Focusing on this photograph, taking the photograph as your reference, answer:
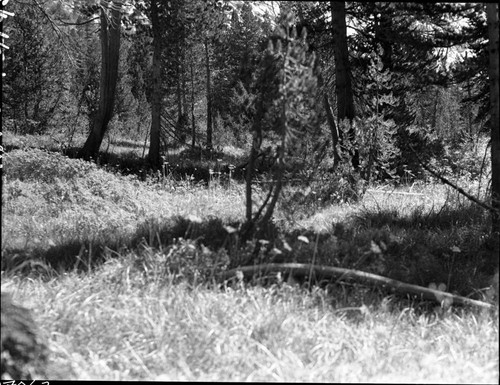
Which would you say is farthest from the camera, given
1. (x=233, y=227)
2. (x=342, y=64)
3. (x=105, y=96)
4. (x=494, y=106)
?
(x=105, y=96)

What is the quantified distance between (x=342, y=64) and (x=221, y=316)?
428 inches

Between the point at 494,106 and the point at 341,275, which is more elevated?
the point at 494,106

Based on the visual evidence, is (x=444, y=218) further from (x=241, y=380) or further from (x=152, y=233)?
(x=241, y=380)

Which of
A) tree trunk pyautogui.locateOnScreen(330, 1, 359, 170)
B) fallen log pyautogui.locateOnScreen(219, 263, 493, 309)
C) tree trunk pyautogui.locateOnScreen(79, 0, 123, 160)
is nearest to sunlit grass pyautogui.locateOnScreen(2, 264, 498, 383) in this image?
fallen log pyautogui.locateOnScreen(219, 263, 493, 309)

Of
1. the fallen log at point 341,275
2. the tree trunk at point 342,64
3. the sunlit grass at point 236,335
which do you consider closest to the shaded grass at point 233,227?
the fallen log at point 341,275

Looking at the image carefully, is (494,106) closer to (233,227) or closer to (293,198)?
(293,198)

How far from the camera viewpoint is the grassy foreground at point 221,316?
3498 millimetres

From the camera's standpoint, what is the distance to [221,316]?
13.3 ft

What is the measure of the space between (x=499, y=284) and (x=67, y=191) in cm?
756

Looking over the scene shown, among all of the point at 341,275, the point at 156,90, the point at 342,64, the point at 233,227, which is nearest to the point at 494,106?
the point at 341,275

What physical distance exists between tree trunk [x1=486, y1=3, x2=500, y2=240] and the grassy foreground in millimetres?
537

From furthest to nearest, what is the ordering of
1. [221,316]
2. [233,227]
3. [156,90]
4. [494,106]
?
[156,90], [494,106], [233,227], [221,316]

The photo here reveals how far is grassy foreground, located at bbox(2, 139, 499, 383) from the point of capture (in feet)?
11.5

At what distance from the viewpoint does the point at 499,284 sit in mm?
5004
